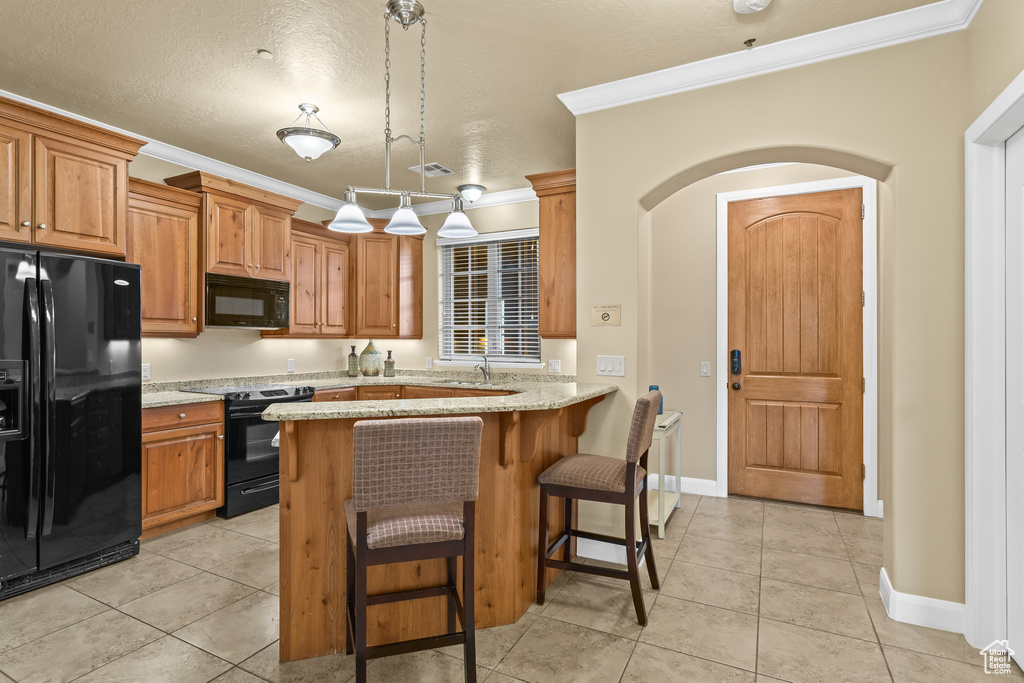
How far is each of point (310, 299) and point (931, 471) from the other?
4686mm

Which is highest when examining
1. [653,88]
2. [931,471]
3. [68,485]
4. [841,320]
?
[653,88]

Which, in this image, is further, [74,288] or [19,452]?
[74,288]

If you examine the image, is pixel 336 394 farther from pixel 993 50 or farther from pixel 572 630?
pixel 993 50

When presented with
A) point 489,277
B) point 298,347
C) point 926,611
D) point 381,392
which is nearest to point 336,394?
point 381,392

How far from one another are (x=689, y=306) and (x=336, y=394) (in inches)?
123

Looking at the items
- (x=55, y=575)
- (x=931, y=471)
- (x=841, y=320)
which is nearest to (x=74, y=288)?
(x=55, y=575)

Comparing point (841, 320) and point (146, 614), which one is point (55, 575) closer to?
point (146, 614)

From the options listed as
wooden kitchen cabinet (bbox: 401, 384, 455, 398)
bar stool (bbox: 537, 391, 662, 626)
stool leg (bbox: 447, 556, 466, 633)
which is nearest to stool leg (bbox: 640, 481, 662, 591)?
bar stool (bbox: 537, 391, 662, 626)

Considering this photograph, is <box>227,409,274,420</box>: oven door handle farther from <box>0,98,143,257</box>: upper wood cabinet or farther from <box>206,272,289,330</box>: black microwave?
<box>0,98,143,257</box>: upper wood cabinet

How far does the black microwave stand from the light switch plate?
2898 mm

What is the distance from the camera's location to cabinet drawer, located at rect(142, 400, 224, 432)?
3.34 m

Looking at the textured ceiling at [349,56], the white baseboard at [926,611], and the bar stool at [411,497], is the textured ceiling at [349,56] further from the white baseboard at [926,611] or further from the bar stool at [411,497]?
the white baseboard at [926,611]

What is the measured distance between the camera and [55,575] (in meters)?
2.76

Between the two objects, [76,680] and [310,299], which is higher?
[310,299]
